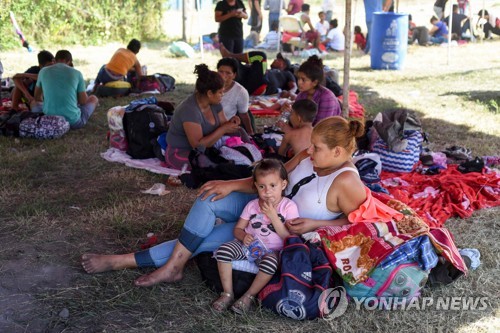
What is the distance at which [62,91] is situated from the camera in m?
6.68

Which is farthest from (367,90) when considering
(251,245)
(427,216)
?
(251,245)

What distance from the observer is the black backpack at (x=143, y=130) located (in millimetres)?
5824

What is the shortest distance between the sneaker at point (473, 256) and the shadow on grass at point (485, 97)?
14.9 feet

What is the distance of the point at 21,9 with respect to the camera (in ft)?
45.6

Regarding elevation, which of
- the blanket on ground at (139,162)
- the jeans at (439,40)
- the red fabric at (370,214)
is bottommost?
the blanket on ground at (139,162)

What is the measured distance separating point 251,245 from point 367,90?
22.3ft

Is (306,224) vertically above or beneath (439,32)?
beneath

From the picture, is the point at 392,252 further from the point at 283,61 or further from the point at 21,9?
the point at 21,9

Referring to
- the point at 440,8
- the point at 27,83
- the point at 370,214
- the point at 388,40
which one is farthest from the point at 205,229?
the point at 440,8

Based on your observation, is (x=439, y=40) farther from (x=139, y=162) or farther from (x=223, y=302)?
(x=223, y=302)

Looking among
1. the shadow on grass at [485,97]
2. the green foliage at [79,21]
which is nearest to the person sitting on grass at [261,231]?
the shadow on grass at [485,97]

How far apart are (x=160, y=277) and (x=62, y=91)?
405cm

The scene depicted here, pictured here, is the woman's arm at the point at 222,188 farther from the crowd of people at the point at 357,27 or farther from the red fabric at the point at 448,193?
the crowd of people at the point at 357,27

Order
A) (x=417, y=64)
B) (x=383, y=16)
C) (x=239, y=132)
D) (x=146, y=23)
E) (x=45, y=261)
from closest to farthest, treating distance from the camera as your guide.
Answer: (x=45, y=261)
(x=239, y=132)
(x=383, y=16)
(x=417, y=64)
(x=146, y=23)
